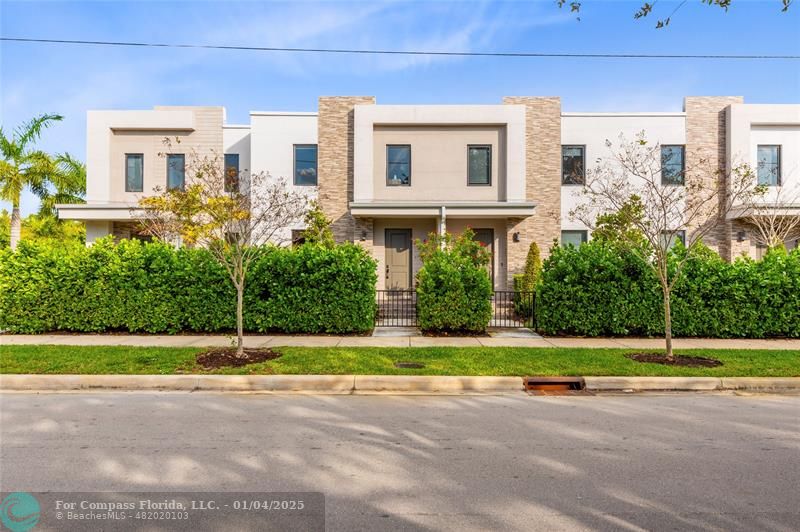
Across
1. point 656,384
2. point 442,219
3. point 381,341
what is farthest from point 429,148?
point 656,384

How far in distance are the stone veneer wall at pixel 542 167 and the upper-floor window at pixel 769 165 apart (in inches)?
320

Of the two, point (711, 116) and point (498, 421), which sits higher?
point (711, 116)

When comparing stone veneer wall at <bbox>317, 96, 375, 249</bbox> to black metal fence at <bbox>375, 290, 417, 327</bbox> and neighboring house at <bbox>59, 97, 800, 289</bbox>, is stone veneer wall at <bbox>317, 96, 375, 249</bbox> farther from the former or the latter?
black metal fence at <bbox>375, 290, 417, 327</bbox>

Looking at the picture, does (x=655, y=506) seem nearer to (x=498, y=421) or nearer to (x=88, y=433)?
(x=498, y=421)

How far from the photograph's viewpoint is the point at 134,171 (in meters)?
19.6

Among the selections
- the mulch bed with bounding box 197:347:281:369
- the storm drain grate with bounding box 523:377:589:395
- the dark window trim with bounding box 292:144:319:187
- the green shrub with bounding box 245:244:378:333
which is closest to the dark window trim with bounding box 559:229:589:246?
the dark window trim with bounding box 292:144:319:187

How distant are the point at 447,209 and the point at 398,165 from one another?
304 cm

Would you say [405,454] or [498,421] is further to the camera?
[498,421]

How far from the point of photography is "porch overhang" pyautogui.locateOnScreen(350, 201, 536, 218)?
661 inches

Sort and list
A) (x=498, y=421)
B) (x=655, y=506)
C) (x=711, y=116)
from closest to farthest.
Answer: (x=655, y=506)
(x=498, y=421)
(x=711, y=116)

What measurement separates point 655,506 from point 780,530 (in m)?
0.73

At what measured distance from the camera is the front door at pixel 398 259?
60.5ft

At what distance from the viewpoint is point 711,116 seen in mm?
18625

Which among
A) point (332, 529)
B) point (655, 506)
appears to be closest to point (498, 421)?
point (655, 506)
